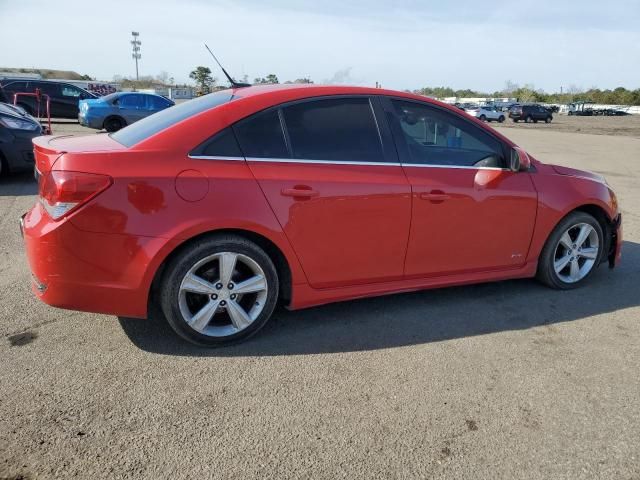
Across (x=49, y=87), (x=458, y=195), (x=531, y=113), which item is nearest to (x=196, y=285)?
(x=458, y=195)

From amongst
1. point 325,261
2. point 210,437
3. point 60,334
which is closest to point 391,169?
point 325,261

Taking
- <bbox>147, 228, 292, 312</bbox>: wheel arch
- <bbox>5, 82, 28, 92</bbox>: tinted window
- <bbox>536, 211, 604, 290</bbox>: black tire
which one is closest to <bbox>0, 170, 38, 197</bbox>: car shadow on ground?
<bbox>147, 228, 292, 312</bbox>: wheel arch

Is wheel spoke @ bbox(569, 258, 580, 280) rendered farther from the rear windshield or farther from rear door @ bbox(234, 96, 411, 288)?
the rear windshield

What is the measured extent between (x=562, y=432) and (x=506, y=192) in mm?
1889

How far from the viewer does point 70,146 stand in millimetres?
3193

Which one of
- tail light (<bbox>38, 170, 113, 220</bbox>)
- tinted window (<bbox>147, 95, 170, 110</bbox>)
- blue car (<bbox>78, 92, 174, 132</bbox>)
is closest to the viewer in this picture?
tail light (<bbox>38, 170, 113, 220</bbox>)

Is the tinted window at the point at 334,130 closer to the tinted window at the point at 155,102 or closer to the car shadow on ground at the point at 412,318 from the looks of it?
the car shadow on ground at the point at 412,318

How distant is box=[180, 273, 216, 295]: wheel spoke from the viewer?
3.09 m

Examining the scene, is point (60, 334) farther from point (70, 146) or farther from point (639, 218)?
point (639, 218)

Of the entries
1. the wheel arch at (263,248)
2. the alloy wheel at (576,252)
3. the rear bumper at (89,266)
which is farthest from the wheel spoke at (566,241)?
the rear bumper at (89,266)

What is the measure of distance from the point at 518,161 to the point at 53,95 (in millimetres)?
22406

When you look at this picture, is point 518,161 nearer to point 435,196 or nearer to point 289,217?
point 435,196

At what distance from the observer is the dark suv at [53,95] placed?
68.8 ft

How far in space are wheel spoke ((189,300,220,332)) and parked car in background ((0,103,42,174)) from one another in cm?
629
